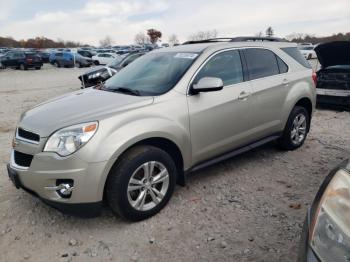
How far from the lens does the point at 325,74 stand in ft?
28.0

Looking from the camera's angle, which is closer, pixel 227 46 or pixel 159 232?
pixel 159 232

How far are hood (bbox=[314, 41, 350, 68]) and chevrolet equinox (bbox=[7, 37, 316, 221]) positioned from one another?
370 centimetres

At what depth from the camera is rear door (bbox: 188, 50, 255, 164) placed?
12.2 feet

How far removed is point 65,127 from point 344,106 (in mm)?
7358

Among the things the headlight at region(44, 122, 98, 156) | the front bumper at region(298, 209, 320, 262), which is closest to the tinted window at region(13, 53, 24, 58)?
the headlight at region(44, 122, 98, 156)

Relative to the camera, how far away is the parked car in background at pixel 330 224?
1471mm

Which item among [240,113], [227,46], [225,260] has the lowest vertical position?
Answer: [225,260]

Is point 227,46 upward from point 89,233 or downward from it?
upward

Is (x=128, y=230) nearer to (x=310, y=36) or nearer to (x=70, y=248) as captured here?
(x=70, y=248)

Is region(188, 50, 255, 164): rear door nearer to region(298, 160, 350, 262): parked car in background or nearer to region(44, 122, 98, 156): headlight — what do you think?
region(44, 122, 98, 156): headlight

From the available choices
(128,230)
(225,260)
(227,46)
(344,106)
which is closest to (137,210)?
(128,230)

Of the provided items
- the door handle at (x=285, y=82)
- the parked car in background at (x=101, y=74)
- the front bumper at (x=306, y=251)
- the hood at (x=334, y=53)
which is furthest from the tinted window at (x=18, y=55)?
the front bumper at (x=306, y=251)

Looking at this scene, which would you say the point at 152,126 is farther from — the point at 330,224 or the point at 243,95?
the point at 330,224

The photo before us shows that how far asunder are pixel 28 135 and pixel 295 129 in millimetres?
3833
